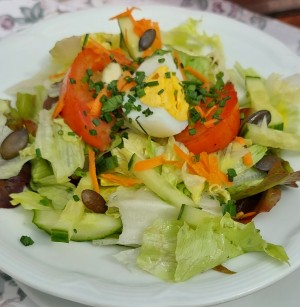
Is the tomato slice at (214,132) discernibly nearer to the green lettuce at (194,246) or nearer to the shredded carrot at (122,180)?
the shredded carrot at (122,180)

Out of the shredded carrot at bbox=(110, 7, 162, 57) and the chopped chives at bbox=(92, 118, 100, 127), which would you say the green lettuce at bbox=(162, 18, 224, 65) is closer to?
the shredded carrot at bbox=(110, 7, 162, 57)

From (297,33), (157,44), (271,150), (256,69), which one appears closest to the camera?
(271,150)

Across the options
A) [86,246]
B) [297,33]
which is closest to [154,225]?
[86,246]

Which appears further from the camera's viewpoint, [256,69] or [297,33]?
[297,33]

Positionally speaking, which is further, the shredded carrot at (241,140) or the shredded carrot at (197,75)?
the shredded carrot at (197,75)

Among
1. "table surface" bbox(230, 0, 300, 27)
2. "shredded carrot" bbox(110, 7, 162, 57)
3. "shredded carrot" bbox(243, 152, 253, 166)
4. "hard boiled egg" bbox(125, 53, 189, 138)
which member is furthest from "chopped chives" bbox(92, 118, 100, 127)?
"table surface" bbox(230, 0, 300, 27)

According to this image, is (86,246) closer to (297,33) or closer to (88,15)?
(88,15)

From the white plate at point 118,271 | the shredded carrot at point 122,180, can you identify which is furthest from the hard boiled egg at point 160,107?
the white plate at point 118,271
